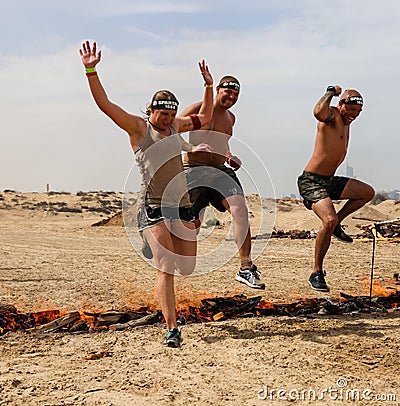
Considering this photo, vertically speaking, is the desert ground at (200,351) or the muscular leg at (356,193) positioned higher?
the muscular leg at (356,193)

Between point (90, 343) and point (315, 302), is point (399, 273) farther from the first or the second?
point (90, 343)

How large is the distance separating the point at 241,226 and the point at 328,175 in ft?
4.90

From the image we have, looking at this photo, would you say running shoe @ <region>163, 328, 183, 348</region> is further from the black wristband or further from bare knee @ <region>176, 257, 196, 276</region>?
the black wristband

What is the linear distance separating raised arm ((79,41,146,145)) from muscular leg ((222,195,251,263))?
1.72 meters

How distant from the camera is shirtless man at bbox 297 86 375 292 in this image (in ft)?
25.5

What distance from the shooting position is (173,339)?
19.4 feet

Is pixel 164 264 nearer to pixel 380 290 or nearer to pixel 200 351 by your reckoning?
pixel 200 351

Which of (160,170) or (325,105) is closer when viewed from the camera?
(160,170)

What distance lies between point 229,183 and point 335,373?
293cm

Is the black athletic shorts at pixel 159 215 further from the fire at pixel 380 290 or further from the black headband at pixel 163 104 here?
the fire at pixel 380 290

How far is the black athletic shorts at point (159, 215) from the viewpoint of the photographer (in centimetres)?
611

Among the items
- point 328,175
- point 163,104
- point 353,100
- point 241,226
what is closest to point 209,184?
point 241,226

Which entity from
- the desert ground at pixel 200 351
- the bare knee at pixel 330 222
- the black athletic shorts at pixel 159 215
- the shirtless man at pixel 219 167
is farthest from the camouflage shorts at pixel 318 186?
the black athletic shorts at pixel 159 215

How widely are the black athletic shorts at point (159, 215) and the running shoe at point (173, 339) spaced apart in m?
0.95
